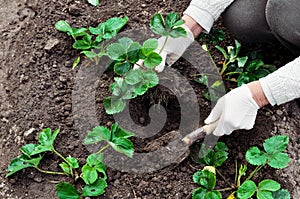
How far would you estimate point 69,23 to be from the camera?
2.13 meters

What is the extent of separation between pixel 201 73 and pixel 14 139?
741mm

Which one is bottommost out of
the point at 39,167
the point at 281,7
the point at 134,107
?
the point at 39,167

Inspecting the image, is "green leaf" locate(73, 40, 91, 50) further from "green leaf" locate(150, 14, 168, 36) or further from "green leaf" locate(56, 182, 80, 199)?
"green leaf" locate(56, 182, 80, 199)

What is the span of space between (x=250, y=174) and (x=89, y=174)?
1.77ft

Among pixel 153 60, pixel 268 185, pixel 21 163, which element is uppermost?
pixel 153 60

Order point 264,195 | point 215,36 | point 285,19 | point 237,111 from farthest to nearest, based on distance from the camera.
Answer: point 215,36, point 285,19, point 237,111, point 264,195

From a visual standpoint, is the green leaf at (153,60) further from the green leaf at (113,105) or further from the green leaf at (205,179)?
the green leaf at (205,179)

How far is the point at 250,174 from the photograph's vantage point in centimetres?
174

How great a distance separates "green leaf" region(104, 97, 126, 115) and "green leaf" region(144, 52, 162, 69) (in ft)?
0.51

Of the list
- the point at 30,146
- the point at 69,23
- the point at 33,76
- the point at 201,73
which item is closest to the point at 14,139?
the point at 30,146

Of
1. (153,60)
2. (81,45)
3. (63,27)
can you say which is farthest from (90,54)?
(153,60)

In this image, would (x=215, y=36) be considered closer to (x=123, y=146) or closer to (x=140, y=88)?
(x=140, y=88)

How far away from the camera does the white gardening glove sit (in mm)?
1691

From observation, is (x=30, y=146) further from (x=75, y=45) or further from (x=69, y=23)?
(x=69, y=23)
